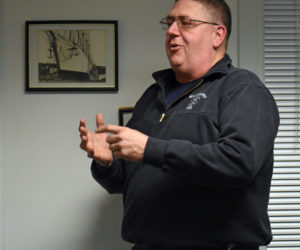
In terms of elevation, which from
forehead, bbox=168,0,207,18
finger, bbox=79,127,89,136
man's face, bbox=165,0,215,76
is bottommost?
finger, bbox=79,127,89,136

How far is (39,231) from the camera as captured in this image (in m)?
1.99

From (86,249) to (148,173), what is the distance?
82 cm

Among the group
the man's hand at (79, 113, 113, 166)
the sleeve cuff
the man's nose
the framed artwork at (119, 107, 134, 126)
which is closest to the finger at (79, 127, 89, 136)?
the man's hand at (79, 113, 113, 166)

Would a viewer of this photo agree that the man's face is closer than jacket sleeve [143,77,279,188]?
No

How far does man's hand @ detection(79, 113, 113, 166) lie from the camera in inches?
53.1

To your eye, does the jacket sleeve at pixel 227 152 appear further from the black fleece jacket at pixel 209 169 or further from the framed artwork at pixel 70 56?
the framed artwork at pixel 70 56

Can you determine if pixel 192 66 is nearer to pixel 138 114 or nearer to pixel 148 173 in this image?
pixel 138 114

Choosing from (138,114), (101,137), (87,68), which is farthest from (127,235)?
(87,68)

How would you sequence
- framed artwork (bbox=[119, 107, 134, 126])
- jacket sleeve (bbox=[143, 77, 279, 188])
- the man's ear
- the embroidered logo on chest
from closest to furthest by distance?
jacket sleeve (bbox=[143, 77, 279, 188])
the embroidered logo on chest
the man's ear
framed artwork (bbox=[119, 107, 134, 126])

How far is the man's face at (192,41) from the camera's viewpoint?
4.63ft

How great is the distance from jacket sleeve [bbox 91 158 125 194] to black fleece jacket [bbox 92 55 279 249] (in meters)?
0.08

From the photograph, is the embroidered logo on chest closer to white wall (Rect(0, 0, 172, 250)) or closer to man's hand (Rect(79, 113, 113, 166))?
man's hand (Rect(79, 113, 113, 166))

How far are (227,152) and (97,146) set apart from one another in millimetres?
533

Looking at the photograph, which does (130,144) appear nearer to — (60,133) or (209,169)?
(209,169)
